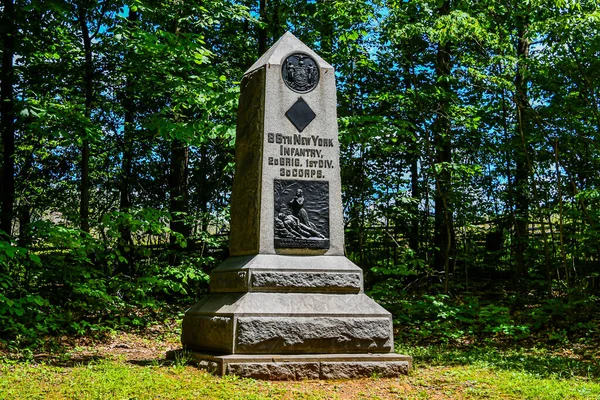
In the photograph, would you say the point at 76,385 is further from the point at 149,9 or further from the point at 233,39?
the point at 233,39

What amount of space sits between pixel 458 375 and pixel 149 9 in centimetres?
683

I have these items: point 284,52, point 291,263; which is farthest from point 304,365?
point 284,52

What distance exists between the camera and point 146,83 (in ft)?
35.1

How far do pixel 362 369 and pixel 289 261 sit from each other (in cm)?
132

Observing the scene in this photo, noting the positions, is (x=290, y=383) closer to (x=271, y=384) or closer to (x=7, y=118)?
(x=271, y=384)

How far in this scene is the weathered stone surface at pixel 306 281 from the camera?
262 inches

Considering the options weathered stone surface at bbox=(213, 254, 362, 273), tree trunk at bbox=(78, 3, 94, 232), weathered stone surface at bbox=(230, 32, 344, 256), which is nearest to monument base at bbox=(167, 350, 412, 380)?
weathered stone surface at bbox=(213, 254, 362, 273)

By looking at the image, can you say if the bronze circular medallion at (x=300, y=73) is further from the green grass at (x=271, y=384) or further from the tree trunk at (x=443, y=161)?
the tree trunk at (x=443, y=161)

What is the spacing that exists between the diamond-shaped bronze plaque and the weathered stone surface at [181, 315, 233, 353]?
2.25 m

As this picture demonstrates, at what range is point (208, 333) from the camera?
6777mm

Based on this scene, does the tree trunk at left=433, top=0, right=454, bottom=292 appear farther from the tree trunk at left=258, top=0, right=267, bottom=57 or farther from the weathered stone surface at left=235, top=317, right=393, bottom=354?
the weathered stone surface at left=235, top=317, right=393, bottom=354

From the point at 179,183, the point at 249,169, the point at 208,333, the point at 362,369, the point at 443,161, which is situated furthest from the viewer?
the point at 179,183

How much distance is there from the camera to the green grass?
5254 millimetres

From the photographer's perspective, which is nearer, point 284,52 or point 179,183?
point 284,52
